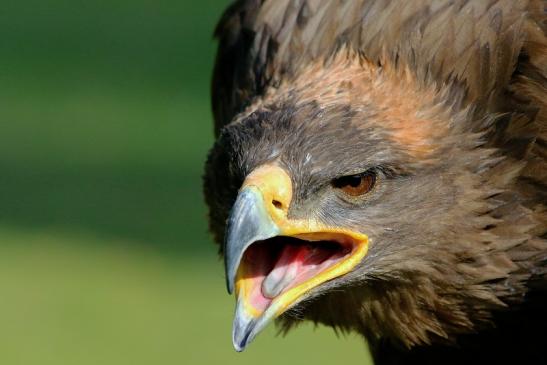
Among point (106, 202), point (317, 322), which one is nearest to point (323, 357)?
point (106, 202)

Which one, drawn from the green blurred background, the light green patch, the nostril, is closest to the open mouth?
the nostril

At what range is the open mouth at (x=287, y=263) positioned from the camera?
4.39m

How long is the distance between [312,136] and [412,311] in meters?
0.75

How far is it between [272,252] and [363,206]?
0.30 m

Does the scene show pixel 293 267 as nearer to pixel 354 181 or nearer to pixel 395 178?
pixel 354 181

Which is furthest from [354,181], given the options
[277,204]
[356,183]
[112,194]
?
[112,194]

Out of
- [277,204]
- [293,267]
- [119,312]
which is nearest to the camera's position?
[277,204]

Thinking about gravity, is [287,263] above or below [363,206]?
A: below

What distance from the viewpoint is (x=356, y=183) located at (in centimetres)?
449

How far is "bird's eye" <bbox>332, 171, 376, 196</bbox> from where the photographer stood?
4465 mm

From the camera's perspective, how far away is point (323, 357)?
7.43m

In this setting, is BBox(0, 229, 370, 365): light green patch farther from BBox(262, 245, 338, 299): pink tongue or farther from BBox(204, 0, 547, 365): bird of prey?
BBox(262, 245, 338, 299): pink tongue

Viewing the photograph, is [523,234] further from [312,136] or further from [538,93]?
[312,136]

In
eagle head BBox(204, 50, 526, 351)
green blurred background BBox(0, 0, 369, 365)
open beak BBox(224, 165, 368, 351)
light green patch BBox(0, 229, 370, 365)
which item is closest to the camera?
open beak BBox(224, 165, 368, 351)
